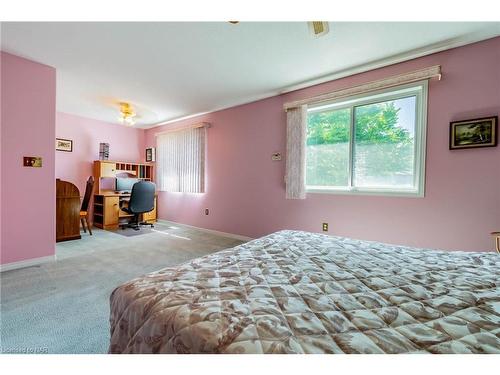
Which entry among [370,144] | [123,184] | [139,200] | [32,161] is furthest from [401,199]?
[123,184]

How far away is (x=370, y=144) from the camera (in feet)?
9.41

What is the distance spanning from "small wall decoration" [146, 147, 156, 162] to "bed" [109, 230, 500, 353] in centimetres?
514

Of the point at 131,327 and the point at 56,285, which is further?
the point at 56,285

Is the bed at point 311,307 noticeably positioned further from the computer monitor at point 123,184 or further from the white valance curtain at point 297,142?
the computer monitor at point 123,184

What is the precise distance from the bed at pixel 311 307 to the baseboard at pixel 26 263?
2598 millimetres

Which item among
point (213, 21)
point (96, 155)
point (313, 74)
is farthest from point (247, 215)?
point (96, 155)

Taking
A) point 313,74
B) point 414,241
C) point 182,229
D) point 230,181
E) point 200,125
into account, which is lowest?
point 182,229

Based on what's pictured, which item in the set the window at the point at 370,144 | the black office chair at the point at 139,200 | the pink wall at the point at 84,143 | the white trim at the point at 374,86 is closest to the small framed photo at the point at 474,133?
the window at the point at 370,144

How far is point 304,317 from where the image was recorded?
2.36 feet

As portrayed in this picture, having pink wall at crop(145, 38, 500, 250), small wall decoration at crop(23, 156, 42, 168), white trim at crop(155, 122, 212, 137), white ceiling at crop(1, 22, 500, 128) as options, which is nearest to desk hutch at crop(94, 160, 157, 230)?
white trim at crop(155, 122, 212, 137)

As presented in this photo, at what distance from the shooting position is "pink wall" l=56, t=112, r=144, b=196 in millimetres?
4672

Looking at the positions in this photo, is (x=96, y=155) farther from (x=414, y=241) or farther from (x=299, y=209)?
(x=414, y=241)

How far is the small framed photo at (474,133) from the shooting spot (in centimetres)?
210

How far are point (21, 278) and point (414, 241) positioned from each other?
162 inches
